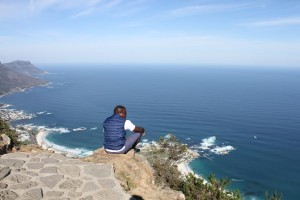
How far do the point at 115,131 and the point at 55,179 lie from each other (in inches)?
135

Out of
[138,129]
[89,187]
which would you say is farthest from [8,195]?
[138,129]

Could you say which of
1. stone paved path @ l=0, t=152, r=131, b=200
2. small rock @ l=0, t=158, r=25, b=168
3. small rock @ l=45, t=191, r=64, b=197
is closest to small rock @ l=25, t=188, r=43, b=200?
stone paved path @ l=0, t=152, r=131, b=200

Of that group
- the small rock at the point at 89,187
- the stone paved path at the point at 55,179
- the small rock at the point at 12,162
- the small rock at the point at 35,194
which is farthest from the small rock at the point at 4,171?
the small rock at the point at 89,187

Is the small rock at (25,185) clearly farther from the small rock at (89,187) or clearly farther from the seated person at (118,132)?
the seated person at (118,132)

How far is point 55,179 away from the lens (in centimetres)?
1074

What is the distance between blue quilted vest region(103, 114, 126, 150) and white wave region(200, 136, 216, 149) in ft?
284

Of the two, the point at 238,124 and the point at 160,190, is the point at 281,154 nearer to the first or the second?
the point at 238,124

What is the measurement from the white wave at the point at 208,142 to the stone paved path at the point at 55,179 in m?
88.3

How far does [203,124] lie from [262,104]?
204 ft

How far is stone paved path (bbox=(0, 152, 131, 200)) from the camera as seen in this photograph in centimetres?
963

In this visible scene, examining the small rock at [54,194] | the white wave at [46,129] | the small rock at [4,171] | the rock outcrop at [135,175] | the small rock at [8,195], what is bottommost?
the white wave at [46,129]

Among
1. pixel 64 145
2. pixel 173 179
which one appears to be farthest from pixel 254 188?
pixel 64 145

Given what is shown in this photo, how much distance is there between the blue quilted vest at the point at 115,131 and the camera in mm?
13070

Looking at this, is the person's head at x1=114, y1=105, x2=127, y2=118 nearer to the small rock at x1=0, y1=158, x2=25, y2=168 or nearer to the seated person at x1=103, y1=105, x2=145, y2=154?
the seated person at x1=103, y1=105, x2=145, y2=154
